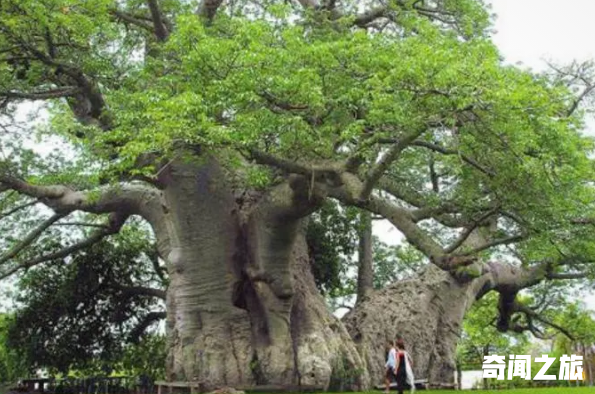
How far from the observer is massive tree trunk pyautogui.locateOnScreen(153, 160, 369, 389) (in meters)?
11.4

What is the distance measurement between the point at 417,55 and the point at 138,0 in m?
5.96

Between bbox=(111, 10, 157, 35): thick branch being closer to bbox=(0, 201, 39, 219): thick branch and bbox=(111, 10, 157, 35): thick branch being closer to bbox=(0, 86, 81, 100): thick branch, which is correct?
bbox=(0, 86, 81, 100): thick branch

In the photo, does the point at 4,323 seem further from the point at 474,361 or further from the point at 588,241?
the point at 474,361

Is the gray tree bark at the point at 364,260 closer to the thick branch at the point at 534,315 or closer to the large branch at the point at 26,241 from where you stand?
the thick branch at the point at 534,315

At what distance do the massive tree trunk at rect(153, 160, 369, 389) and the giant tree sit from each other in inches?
1.3

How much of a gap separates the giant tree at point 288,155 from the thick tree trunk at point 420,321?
4 cm

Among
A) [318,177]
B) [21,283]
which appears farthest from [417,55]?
[21,283]

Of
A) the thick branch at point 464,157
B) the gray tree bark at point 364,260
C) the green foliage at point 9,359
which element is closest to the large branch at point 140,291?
the green foliage at point 9,359

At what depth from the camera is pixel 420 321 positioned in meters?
13.9

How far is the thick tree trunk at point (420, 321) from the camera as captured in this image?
13.4 meters

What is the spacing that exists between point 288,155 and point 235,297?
11.0ft

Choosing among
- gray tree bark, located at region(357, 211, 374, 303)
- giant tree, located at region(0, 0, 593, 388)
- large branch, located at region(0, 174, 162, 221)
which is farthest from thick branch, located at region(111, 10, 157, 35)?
gray tree bark, located at region(357, 211, 374, 303)

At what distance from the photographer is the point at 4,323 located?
53.6 feet

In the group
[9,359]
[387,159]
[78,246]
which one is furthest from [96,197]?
[9,359]
